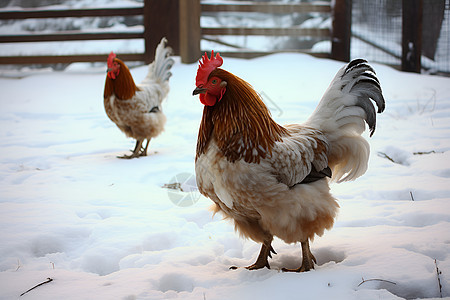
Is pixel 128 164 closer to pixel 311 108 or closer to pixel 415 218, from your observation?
pixel 415 218

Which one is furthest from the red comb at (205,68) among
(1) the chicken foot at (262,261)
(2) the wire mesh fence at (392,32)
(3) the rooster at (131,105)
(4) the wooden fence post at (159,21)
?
(4) the wooden fence post at (159,21)

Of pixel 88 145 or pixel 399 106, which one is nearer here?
pixel 88 145

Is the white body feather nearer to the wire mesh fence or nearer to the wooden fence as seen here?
the wire mesh fence

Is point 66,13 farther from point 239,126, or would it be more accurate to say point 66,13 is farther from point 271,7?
point 239,126

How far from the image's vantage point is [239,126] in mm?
2176

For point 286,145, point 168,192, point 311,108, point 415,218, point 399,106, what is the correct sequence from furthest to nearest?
point 311,108 < point 399,106 < point 168,192 < point 415,218 < point 286,145

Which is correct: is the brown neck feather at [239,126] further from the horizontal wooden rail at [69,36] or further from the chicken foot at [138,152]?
the horizontal wooden rail at [69,36]

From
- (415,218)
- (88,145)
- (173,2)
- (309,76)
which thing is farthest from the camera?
(173,2)

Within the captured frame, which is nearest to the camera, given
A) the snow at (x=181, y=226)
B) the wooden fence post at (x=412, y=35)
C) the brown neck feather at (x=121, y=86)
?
the snow at (x=181, y=226)

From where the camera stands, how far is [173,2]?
8.92 metres

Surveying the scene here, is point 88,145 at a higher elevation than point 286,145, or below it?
below

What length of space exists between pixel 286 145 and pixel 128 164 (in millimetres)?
2824

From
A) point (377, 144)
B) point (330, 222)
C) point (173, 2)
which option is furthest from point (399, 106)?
point (173, 2)

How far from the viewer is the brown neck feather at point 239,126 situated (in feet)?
6.98
